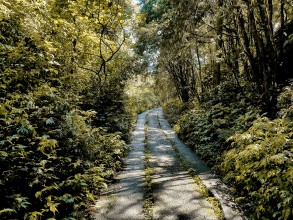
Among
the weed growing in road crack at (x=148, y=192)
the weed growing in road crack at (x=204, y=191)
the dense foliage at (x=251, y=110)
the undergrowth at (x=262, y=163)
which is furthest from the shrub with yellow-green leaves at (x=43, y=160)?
the dense foliage at (x=251, y=110)

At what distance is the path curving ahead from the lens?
4414 mm

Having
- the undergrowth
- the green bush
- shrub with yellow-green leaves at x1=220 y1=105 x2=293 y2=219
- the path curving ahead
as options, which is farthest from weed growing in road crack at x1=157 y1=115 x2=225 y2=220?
the green bush

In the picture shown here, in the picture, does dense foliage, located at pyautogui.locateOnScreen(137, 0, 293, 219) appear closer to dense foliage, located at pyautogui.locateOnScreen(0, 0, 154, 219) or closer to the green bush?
dense foliage, located at pyautogui.locateOnScreen(0, 0, 154, 219)

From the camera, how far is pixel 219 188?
5.44 metres

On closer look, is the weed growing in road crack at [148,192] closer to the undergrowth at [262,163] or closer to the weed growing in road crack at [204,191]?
the weed growing in road crack at [204,191]

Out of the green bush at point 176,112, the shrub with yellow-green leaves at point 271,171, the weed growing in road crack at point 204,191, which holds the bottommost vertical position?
→ the weed growing in road crack at point 204,191

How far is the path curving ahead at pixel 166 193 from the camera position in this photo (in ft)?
14.5

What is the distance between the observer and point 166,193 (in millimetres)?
5371

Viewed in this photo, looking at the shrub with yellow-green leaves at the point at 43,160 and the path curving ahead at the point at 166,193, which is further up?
the shrub with yellow-green leaves at the point at 43,160

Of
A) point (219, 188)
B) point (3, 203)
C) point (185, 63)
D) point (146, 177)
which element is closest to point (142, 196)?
point (146, 177)

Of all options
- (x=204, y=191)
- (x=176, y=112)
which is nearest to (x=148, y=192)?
(x=204, y=191)

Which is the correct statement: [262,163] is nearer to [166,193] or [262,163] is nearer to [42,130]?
[166,193]

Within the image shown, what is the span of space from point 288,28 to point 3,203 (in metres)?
11.7

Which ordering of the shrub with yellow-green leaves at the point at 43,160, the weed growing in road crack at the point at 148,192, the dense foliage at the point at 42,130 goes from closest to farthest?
the shrub with yellow-green leaves at the point at 43,160 → the dense foliage at the point at 42,130 → the weed growing in road crack at the point at 148,192
